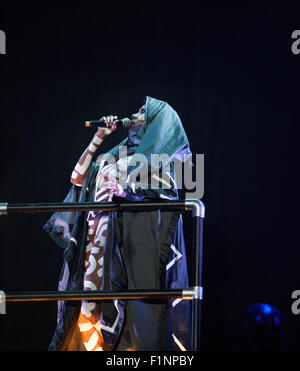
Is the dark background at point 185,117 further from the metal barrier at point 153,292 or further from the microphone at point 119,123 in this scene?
the metal barrier at point 153,292

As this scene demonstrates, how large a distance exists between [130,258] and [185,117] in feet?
3.69

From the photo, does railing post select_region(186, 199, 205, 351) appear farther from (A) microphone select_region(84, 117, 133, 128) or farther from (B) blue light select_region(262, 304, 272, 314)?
(A) microphone select_region(84, 117, 133, 128)

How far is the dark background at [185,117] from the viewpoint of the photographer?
2502 mm

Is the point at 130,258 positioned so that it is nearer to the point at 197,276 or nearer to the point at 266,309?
the point at 197,276

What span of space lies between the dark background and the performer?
0.66 m

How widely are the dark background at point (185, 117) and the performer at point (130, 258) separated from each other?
2.15ft

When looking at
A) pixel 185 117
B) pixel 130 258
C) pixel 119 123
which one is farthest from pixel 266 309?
pixel 185 117

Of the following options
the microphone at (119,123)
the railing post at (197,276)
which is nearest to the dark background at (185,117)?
the microphone at (119,123)

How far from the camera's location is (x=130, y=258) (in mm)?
1718

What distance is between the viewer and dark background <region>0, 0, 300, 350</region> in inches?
98.5

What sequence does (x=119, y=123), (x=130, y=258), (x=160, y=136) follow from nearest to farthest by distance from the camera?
(x=130, y=258)
(x=160, y=136)
(x=119, y=123)

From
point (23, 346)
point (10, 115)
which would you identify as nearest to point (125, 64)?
point (10, 115)

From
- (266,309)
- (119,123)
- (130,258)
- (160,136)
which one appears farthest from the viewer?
(119,123)

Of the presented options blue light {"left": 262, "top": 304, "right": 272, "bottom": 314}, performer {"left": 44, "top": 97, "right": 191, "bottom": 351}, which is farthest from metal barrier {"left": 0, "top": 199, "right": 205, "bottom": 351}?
performer {"left": 44, "top": 97, "right": 191, "bottom": 351}
